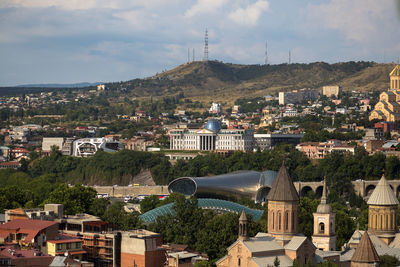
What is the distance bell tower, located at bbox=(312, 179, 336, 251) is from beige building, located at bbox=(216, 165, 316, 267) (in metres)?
4.98

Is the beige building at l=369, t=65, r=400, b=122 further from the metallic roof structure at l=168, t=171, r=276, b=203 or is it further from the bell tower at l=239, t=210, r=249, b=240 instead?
the bell tower at l=239, t=210, r=249, b=240

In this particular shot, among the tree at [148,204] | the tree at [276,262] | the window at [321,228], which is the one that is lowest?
the tree at [148,204]

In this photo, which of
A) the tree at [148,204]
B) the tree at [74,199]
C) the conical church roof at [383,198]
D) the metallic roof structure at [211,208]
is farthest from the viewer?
the tree at [148,204]

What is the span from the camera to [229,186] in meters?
101

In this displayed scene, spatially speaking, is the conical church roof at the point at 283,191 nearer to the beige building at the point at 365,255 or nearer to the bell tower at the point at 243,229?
the bell tower at the point at 243,229

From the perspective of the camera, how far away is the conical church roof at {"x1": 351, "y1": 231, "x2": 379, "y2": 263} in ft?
166

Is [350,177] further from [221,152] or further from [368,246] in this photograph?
[368,246]

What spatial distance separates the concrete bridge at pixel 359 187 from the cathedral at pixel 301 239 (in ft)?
159

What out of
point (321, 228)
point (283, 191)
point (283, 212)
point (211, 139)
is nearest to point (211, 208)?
point (321, 228)

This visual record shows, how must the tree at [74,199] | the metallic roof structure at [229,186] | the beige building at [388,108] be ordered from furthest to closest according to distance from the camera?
the beige building at [388,108] → the metallic roof structure at [229,186] → the tree at [74,199]

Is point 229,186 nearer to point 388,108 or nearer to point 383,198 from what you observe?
point 383,198

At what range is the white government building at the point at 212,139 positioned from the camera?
142m

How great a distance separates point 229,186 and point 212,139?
43.5 metres

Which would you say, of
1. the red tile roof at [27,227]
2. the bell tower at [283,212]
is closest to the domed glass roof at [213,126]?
the red tile roof at [27,227]
